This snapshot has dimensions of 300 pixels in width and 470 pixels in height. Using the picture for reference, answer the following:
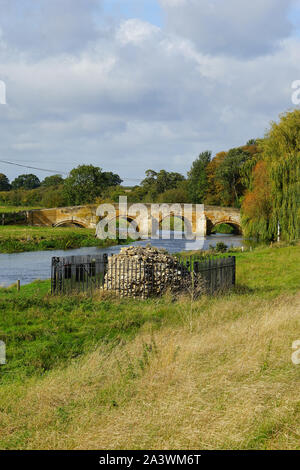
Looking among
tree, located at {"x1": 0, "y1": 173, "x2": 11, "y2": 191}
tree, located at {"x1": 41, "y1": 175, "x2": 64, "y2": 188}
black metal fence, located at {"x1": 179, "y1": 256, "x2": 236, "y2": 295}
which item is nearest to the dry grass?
black metal fence, located at {"x1": 179, "y1": 256, "x2": 236, "y2": 295}

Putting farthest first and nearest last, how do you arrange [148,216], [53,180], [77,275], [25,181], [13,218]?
1. [25,181]
2. [53,180]
3. [148,216]
4. [13,218]
5. [77,275]

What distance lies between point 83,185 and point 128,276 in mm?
71704

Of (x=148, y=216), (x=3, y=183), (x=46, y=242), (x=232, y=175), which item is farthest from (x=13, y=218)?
(x=3, y=183)

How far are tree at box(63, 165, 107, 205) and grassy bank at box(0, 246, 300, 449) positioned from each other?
2858 inches

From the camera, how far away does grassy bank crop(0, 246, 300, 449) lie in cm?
436

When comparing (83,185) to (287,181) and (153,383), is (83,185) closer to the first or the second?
(287,181)

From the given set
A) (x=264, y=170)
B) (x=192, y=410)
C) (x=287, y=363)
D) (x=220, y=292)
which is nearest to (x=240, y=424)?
(x=192, y=410)

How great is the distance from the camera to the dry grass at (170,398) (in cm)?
430

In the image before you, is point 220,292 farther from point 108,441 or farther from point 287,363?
point 108,441

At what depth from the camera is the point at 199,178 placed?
7706 centimetres

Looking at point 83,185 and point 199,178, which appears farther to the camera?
point 83,185

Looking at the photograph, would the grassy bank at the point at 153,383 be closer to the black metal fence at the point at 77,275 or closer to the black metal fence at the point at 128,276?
the black metal fence at the point at 128,276

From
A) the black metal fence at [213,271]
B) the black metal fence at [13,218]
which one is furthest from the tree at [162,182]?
the black metal fence at [213,271]

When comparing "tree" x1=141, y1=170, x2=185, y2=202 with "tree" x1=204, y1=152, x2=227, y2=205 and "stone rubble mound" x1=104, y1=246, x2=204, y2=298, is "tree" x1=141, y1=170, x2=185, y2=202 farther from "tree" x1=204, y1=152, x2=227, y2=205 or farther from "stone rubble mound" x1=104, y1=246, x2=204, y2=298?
"stone rubble mound" x1=104, y1=246, x2=204, y2=298
